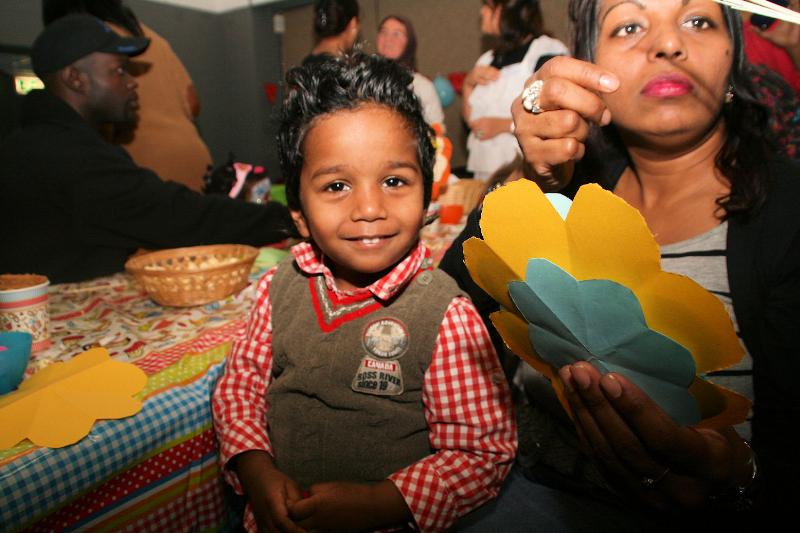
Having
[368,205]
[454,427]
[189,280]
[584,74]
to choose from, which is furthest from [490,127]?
[584,74]

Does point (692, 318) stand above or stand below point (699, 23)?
below

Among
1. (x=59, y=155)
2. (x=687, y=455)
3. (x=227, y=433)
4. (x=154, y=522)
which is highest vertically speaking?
(x=59, y=155)

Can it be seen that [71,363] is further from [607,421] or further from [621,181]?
[621,181]

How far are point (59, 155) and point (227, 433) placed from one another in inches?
46.1

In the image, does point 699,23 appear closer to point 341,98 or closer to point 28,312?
point 341,98

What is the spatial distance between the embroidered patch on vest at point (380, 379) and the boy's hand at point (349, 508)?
6.0 inches

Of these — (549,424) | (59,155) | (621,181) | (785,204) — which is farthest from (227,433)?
(59,155)

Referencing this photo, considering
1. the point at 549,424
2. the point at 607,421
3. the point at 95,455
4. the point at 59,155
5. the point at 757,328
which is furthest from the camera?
the point at 59,155

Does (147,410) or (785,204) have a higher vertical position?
(785,204)

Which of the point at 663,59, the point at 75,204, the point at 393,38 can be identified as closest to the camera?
the point at 663,59

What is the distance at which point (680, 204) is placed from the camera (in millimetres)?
760

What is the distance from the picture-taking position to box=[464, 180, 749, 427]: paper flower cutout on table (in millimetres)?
364

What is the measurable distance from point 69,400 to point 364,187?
61 cm

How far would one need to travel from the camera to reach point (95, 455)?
80cm
